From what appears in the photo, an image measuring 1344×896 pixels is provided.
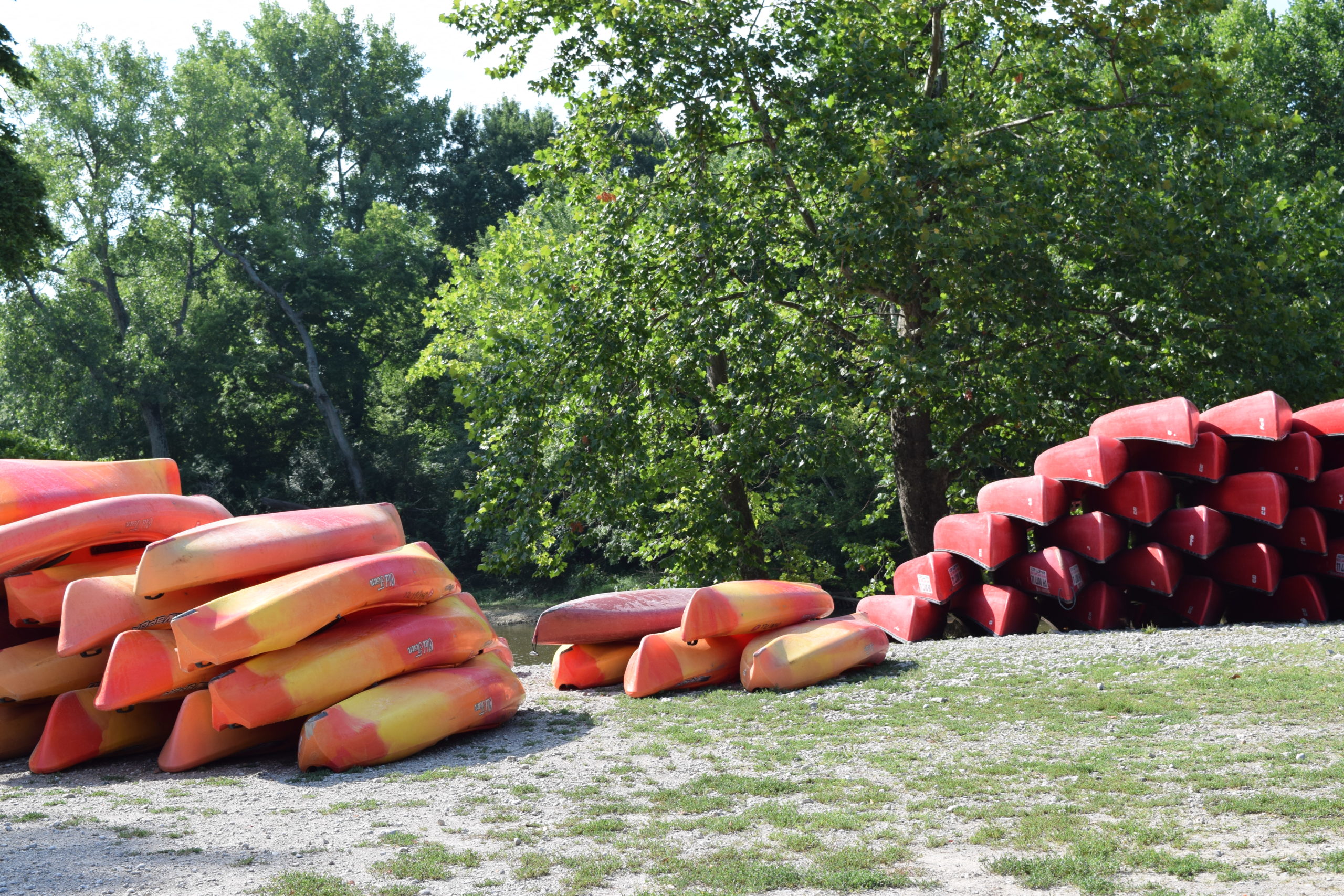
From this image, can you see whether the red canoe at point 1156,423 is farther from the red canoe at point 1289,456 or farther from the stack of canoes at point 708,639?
the stack of canoes at point 708,639

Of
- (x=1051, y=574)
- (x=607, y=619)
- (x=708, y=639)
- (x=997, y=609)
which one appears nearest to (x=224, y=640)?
(x=607, y=619)

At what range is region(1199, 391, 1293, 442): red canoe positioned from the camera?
877 cm

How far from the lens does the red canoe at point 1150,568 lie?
29.3ft

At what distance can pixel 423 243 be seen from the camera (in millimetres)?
37906

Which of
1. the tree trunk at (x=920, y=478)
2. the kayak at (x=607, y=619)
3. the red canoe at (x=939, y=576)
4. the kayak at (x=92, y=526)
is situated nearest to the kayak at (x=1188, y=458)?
the red canoe at (x=939, y=576)

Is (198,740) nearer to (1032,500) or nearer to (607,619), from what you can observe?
(607,619)

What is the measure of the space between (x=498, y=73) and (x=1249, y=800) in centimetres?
1094

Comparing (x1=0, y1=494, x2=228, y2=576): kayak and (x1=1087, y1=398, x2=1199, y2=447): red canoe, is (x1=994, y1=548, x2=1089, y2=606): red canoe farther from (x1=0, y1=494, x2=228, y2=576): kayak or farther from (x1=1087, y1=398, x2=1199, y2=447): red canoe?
(x1=0, y1=494, x2=228, y2=576): kayak

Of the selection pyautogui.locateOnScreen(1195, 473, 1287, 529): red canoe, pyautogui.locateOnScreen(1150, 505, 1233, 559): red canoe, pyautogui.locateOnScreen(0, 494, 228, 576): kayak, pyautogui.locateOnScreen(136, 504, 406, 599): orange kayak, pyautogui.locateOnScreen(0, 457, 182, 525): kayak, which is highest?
pyautogui.locateOnScreen(0, 457, 182, 525): kayak

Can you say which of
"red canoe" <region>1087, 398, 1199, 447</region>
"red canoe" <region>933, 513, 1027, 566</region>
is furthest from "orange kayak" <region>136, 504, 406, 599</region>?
"red canoe" <region>1087, 398, 1199, 447</region>

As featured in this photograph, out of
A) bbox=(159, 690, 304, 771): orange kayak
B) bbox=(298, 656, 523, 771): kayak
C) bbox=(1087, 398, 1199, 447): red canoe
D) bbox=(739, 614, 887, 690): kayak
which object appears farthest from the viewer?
bbox=(1087, 398, 1199, 447): red canoe

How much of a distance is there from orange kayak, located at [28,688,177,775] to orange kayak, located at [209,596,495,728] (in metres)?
0.81

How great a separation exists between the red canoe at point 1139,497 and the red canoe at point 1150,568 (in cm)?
28

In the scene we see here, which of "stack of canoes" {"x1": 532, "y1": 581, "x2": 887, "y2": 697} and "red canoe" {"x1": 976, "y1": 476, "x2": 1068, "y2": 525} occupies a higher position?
"red canoe" {"x1": 976, "y1": 476, "x2": 1068, "y2": 525}
